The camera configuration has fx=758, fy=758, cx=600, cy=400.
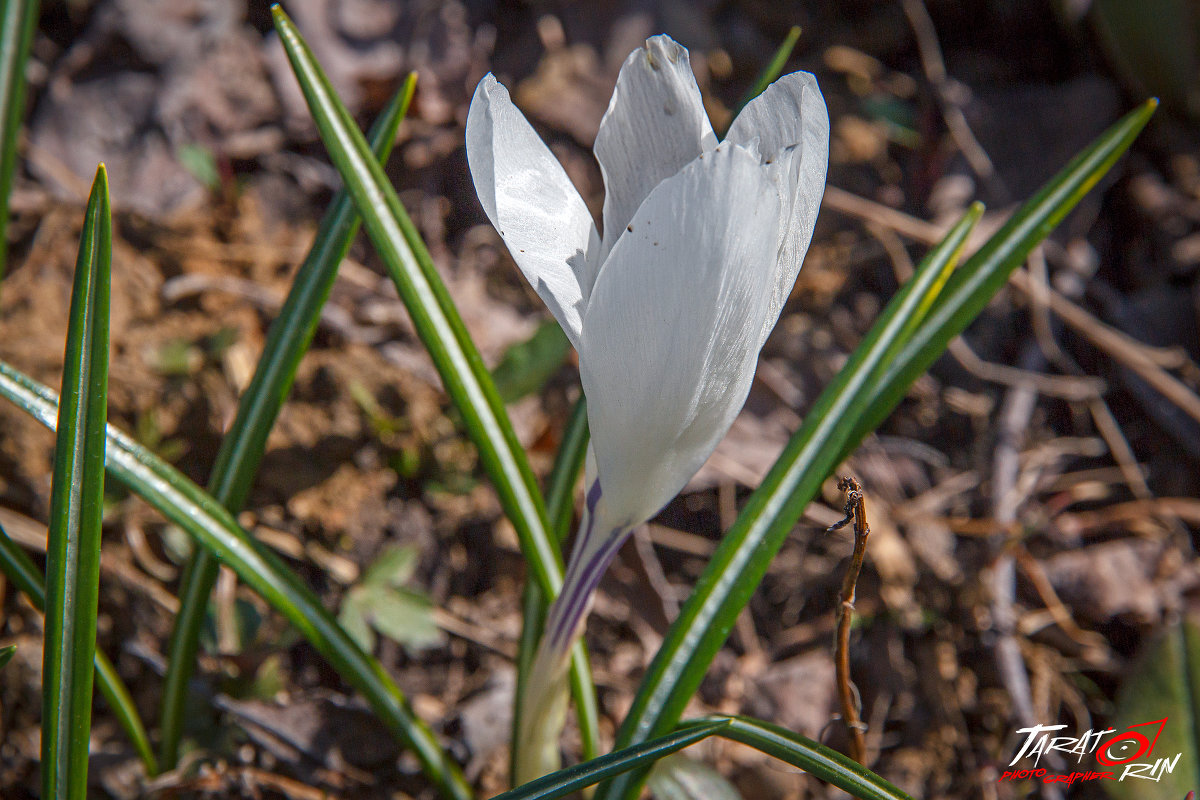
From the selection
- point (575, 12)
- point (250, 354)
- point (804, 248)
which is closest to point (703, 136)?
point (804, 248)

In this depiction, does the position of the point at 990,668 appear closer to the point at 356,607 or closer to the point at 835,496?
the point at 835,496

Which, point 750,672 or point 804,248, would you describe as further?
point 750,672

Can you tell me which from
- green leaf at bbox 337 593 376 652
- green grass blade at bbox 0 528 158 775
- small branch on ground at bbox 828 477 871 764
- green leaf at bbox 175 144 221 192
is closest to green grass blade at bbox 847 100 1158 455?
small branch on ground at bbox 828 477 871 764

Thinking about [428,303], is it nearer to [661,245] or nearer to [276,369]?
[276,369]

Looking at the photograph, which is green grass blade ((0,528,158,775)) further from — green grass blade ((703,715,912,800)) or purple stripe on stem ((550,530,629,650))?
green grass blade ((703,715,912,800))

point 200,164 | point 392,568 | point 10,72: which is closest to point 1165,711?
point 392,568
